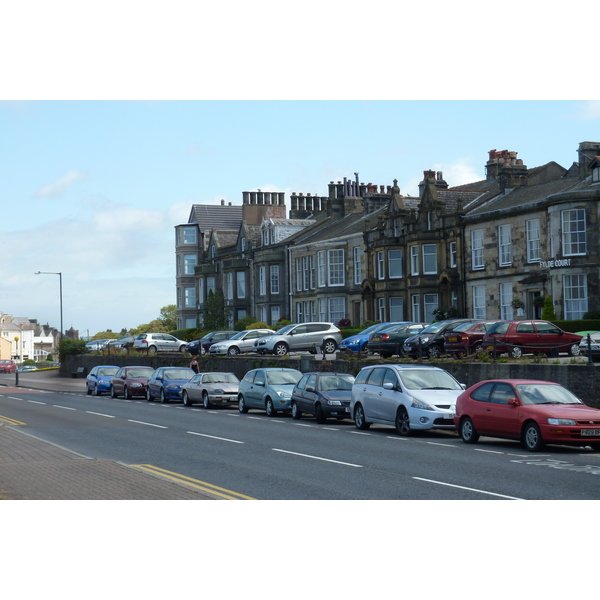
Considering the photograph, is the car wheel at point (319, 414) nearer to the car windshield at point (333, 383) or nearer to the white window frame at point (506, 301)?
the car windshield at point (333, 383)

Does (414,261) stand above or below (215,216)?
below

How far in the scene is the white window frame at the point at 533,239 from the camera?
45.1m

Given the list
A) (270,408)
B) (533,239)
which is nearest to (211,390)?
(270,408)

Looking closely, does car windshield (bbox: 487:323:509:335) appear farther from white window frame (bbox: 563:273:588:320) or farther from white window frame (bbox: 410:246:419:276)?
white window frame (bbox: 410:246:419:276)

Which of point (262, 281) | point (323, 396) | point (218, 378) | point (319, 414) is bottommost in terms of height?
point (319, 414)

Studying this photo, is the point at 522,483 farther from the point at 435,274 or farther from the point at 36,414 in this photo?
the point at 435,274

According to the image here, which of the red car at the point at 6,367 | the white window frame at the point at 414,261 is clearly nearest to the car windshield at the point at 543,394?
the white window frame at the point at 414,261

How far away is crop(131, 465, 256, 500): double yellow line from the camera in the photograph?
12230 mm

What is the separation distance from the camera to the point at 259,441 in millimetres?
20297

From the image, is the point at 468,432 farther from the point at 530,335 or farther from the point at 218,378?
the point at 218,378

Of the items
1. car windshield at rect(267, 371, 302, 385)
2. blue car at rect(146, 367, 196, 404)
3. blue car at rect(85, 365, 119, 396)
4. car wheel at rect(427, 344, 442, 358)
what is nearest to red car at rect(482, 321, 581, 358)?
car wheel at rect(427, 344, 442, 358)

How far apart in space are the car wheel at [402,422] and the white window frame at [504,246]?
88.1ft

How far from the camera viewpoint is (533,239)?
45.5m

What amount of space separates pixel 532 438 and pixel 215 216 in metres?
73.5
